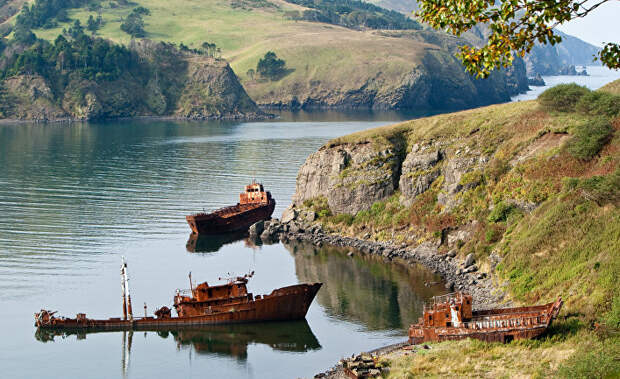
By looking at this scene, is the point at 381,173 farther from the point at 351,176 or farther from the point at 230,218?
the point at 230,218

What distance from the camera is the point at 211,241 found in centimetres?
10206

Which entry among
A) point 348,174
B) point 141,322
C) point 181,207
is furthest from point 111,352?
point 181,207

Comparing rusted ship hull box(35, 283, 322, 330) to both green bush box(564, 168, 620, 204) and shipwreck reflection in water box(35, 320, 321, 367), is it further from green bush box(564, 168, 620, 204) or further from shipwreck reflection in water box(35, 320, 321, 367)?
green bush box(564, 168, 620, 204)

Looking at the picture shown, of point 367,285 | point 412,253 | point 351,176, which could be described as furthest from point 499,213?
point 351,176

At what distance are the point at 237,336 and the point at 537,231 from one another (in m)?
28.0

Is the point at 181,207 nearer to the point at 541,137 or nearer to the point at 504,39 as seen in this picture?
Answer: the point at 541,137

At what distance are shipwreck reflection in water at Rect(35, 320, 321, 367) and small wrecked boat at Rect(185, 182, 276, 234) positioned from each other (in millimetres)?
36716

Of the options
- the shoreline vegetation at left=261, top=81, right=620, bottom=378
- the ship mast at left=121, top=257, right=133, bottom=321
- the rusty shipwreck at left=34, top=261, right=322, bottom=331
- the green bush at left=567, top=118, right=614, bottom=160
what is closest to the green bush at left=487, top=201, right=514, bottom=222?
the shoreline vegetation at left=261, top=81, right=620, bottom=378

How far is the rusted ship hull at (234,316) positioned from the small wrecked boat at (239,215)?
36219 millimetres

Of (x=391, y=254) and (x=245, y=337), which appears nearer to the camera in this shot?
(x=245, y=337)

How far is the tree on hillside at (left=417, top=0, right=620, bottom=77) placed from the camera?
2484cm

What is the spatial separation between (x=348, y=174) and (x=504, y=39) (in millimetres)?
75535

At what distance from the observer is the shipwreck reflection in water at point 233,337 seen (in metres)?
63.4

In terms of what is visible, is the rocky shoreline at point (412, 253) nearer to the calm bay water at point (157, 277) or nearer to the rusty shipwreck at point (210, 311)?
the calm bay water at point (157, 277)
